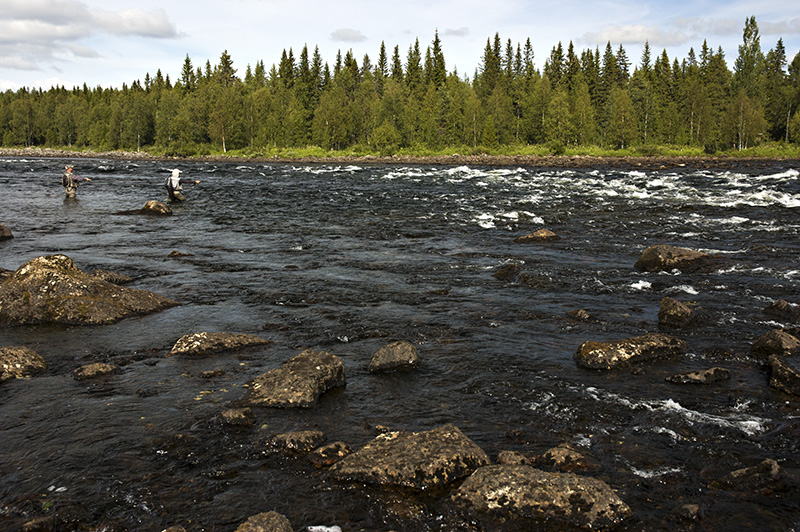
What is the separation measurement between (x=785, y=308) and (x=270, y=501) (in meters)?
11.9

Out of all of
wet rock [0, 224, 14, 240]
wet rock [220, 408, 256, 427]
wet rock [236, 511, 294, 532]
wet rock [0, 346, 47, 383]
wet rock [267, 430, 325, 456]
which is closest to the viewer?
wet rock [236, 511, 294, 532]

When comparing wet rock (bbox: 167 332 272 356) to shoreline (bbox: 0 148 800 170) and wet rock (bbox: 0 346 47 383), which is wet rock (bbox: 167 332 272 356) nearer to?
A: wet rock (bbox: 0 346 47 383)

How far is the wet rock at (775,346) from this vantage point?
9.91 meters

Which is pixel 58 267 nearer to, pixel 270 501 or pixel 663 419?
pixel 270 501

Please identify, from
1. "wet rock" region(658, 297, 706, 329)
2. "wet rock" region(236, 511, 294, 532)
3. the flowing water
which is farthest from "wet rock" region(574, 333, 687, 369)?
"wet rock" region(236, 511, 294, 532)

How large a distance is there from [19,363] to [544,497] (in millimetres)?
8611

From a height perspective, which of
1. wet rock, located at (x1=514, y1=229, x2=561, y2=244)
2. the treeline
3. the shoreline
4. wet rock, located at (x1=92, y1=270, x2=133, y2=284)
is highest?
the treeline

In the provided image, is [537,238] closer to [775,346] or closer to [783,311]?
[783,311]

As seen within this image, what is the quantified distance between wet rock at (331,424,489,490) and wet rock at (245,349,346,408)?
1.88m

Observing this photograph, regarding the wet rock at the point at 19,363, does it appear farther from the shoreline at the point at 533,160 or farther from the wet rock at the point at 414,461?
the shoreline at the point at 533,160

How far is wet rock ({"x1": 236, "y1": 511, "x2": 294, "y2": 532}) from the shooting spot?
5.25m

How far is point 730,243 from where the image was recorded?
20875mm

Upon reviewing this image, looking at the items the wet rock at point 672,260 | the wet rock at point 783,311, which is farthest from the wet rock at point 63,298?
the wet rock at point 783,311

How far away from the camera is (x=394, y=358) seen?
976cm
